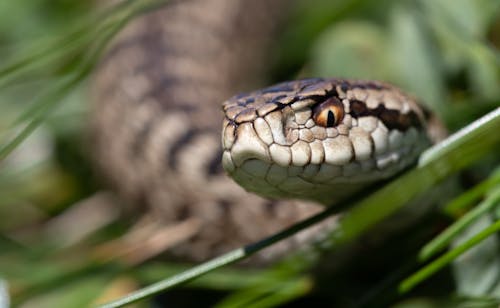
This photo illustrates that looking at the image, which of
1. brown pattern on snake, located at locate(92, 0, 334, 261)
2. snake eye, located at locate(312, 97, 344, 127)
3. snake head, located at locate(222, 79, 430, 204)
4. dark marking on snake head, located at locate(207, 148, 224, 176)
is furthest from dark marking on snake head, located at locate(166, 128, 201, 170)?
snake eye, located at locate(312, 97, 344, 127)

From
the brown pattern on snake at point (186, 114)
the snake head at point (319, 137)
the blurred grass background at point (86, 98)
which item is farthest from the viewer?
the brown pattern on snake at point (186, 114)

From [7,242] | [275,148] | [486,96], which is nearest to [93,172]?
[7,242]

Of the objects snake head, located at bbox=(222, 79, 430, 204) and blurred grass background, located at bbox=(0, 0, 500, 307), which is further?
blurred grass background, located at bbox=(0, 0, 500, 307)

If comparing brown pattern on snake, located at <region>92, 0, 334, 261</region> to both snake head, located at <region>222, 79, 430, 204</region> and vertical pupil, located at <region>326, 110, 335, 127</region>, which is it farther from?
vertical pupil, located at <region>326, 110, 335, 127</region>

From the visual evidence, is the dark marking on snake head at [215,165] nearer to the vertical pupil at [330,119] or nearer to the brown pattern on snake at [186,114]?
A: the brown pattern on snake at [186,114]

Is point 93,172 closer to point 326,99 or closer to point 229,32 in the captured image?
point 229,32

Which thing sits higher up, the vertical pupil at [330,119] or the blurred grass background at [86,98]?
the blurred grass background at [86,98]

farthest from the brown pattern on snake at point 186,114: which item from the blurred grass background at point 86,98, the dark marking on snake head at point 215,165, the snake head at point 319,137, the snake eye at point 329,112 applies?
the snake eye at point 329,112

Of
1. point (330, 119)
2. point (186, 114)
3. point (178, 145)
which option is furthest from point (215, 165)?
point (330, 119)
